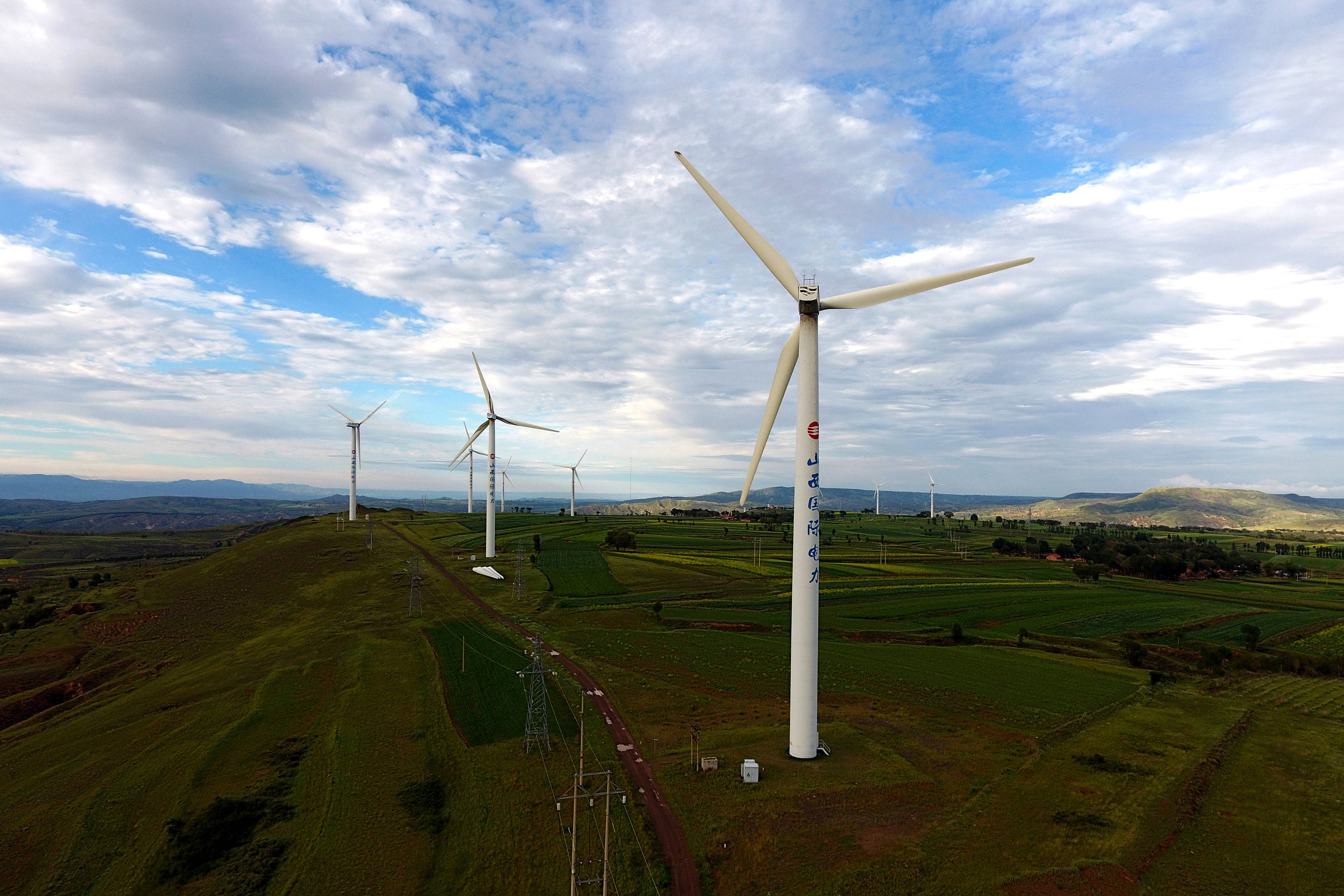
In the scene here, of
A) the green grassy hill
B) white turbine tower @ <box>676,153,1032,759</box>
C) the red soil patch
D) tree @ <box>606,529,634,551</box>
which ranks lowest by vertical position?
the green grassy hill

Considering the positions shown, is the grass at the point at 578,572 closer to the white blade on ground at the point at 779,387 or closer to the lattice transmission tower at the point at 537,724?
the lattice transmission tower at the point at 537,724

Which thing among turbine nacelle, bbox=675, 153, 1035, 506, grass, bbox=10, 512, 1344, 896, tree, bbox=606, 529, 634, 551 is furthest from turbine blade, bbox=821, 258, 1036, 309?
tree, bbox=606, 529, 634, 551

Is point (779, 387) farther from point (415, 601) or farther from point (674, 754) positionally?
point (415, 601)

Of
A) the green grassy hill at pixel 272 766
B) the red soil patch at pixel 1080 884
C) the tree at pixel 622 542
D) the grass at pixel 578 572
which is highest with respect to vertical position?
the tree at pixel 622 542

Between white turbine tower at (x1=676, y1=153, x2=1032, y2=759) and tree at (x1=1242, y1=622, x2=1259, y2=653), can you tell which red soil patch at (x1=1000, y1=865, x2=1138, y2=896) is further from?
tree at (x1=1242, y1=622, x2=1259, y2=653)

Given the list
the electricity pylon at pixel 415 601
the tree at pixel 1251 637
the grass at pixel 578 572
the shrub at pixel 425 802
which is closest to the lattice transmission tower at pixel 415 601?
the electricity pylon at pixel 415 601

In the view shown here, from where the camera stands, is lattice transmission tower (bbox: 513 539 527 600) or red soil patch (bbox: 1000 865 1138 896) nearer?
red soil patch (bbox: 1000 865 1138 896)
